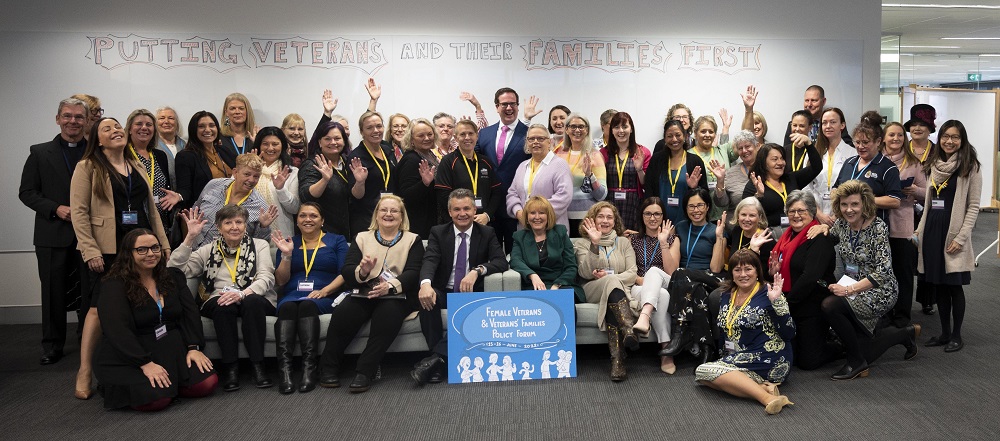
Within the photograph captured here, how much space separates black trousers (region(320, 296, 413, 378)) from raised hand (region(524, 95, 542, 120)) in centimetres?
241

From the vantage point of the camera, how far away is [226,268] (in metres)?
4.47

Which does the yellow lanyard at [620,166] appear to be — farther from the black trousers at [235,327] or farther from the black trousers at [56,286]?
the black trousers at [56,286]

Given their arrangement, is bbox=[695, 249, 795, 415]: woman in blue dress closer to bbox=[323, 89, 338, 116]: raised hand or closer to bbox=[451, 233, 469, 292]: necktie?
bbox=[451, 233, 469, 292]: necktie

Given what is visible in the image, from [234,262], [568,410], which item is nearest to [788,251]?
[568,410]

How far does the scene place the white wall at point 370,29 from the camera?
6082 mm

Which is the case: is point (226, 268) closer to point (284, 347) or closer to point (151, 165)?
point (284, 347)

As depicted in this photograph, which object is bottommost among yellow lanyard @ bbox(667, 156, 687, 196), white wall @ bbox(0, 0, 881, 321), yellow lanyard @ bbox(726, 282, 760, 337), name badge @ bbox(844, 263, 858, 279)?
yellow lanyard @ bbox(726, 282, 760, 337)

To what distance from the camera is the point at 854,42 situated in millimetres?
6594

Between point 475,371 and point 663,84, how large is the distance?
3.34m

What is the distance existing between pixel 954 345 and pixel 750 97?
8.23 ft

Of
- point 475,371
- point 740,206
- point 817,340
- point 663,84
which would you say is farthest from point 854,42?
point 475,371

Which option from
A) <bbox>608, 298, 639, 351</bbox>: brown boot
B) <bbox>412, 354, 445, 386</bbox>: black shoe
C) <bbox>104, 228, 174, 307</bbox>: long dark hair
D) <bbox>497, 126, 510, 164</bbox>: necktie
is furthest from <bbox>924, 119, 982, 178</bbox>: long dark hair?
<bbox>104, 228, 174, 307</bbox>: long dark hair

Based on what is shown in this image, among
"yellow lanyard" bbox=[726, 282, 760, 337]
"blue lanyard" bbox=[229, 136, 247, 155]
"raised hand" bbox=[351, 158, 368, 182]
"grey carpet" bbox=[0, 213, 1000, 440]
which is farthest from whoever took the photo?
"blue lanyard" bbox=[229, 136, 247, 155]

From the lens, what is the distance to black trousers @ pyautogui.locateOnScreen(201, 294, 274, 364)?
4.29m
